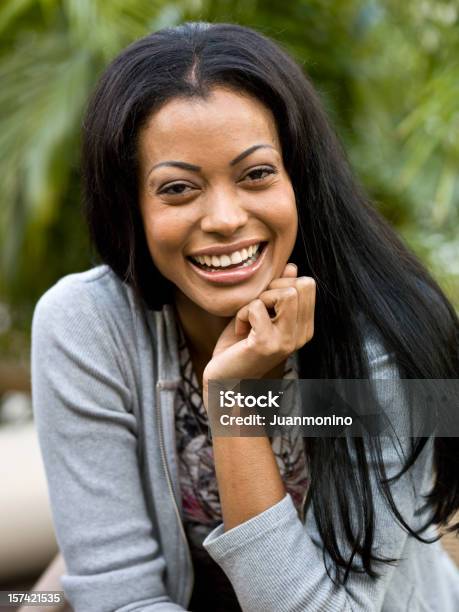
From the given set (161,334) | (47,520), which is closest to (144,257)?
(161,334)

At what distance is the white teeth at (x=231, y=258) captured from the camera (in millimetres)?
1335

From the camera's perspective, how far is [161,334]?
1508 millimetres

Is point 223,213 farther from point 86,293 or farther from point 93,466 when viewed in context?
point 93,466

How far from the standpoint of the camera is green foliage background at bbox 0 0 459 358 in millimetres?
2928

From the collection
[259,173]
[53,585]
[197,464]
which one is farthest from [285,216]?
[53,585]

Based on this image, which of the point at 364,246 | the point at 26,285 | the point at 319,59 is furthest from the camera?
the point at 26,285

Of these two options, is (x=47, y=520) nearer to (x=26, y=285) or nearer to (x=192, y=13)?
(x=26, y=285)

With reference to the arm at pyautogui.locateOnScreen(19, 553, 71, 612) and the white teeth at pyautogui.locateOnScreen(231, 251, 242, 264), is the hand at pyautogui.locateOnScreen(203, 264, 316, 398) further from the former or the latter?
the arm at pyautogui.locateOnScreen(19, 553, 71, 612)

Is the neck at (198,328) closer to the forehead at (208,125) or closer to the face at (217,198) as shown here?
the face at (217,198)

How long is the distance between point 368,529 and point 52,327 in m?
0.66

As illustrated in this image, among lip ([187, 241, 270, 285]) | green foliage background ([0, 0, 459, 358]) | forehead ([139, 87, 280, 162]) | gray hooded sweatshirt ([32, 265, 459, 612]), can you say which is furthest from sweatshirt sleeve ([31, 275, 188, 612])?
green foliage background ([0, 0, 459, 358])

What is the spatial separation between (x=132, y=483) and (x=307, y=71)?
1954mm

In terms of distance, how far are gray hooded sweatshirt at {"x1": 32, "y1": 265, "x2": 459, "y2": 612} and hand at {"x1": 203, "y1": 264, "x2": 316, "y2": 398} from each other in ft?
0.49

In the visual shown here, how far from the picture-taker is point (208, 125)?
1268 mm
